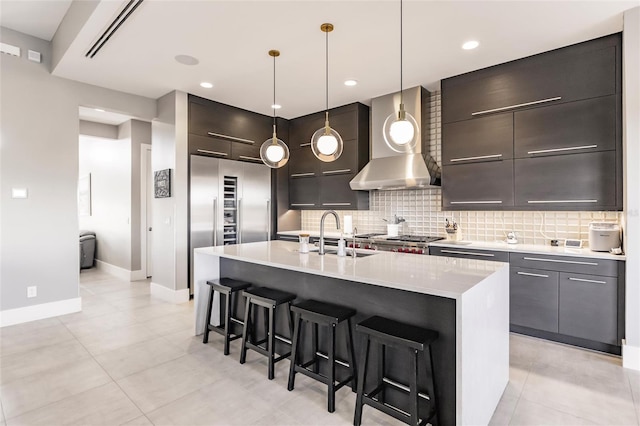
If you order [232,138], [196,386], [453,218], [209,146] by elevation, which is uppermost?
[232,138]

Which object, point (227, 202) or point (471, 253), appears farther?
point (227, 202)

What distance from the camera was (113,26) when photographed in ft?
9.60

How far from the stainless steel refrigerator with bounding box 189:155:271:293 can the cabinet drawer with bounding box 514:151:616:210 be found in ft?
11.9

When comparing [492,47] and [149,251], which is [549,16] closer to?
[492,47]

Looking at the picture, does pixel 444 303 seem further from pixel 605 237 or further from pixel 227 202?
pixel 227 202

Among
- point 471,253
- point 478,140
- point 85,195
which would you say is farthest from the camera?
point 85,195

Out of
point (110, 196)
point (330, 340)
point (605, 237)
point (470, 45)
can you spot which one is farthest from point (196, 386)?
point (110, 196)

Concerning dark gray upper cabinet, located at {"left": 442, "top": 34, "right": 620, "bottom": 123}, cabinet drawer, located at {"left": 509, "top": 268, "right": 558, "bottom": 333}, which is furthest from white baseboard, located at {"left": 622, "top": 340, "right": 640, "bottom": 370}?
dark gray upper cabinet, located at {"left": 442, "top": 34, "right": 620, "bottom": 123}

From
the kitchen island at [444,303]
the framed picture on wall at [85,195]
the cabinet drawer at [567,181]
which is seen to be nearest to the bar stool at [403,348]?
the kitchen island at [444,303]

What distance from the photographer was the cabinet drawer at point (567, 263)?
2.83m

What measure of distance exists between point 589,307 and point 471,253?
105cm

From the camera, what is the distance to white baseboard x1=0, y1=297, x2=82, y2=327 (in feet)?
12.0

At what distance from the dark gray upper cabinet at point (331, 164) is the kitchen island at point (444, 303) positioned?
2.46m

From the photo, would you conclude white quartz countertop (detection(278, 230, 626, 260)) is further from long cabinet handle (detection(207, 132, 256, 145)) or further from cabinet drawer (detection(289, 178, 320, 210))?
long cabinet handle (detection(207, 132, 256, 145))
